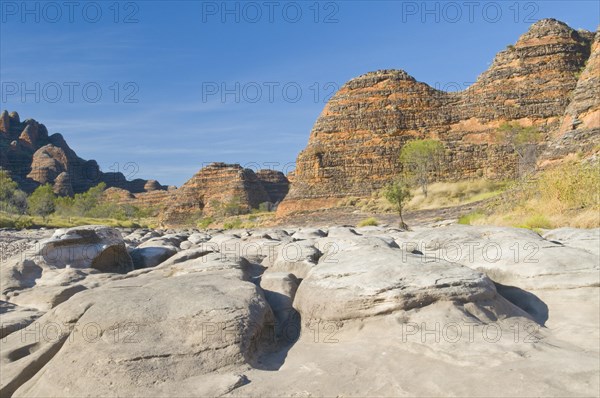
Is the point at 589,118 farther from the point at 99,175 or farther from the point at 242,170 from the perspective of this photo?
the point at 99,175

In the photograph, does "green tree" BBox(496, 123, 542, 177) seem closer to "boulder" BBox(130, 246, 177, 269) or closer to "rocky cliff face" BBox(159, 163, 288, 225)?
"boulder" BBox(130, 246, 177, 269)

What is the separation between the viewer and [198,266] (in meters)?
7.62

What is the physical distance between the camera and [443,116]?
53.9 meters

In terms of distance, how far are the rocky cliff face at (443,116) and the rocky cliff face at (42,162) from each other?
92.2 m

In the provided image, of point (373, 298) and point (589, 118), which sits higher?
point (589, 118)

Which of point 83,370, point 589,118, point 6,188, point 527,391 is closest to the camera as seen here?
point 527,391

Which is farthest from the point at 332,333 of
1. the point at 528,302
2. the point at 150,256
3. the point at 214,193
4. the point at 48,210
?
the point at 214,193

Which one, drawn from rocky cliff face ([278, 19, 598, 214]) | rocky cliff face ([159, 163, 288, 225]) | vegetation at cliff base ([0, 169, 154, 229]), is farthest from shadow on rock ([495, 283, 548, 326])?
rocky cliff face ([159, 163, 288, 225])

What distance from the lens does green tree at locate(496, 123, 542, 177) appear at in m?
44.7

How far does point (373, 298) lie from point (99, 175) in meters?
158

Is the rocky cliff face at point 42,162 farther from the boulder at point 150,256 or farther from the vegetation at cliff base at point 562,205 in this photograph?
the vegetation at cliff base at point 562,205

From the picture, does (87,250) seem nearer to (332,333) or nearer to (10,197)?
(332,333)

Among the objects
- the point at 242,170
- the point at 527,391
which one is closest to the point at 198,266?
the point at 527,391

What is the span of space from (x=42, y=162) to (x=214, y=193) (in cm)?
5497
